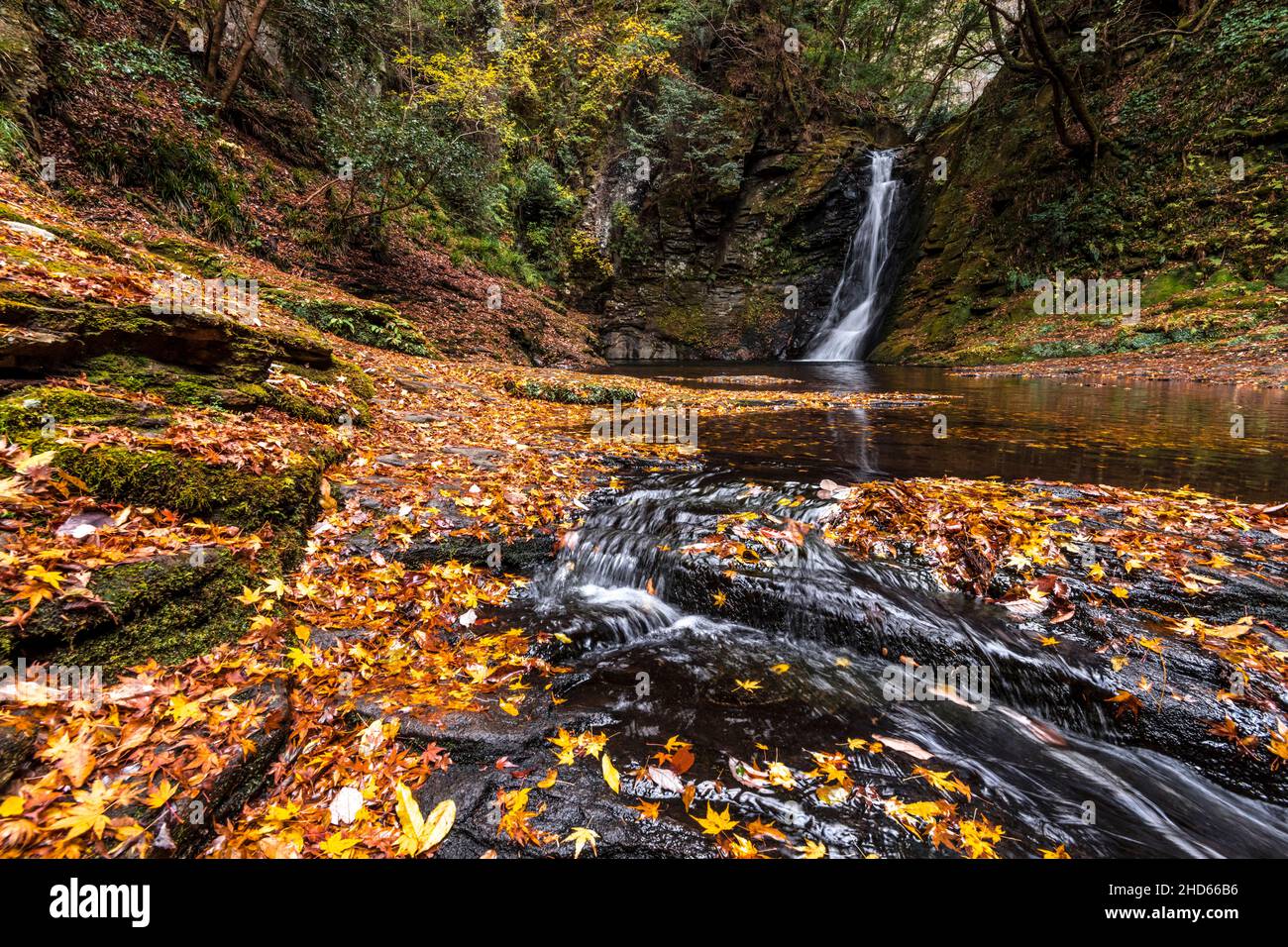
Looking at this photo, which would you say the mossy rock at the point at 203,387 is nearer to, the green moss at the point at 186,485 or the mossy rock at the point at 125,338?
the mossy rock at the point at 125,338

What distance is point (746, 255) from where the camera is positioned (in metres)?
24.4

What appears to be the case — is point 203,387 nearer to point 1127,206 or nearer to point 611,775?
point 611,775

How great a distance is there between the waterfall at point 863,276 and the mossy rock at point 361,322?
60.5 feet

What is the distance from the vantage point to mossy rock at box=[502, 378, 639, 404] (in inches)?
356

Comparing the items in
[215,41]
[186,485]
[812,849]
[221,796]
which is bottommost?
[812,849]

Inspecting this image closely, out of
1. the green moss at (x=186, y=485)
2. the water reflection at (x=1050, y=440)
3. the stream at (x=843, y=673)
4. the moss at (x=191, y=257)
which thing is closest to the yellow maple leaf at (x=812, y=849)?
the stream at (x=843, y=673)

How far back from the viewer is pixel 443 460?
491 centimetres

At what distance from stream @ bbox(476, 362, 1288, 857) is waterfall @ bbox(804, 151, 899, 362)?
18099 mm

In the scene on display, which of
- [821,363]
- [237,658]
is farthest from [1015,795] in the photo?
[821,363]

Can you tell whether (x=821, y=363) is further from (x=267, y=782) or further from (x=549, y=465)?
(x=267, y=782)

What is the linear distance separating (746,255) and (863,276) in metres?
5.72

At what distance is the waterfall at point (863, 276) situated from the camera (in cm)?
2277

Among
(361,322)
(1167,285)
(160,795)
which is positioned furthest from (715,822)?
(1167,285)
